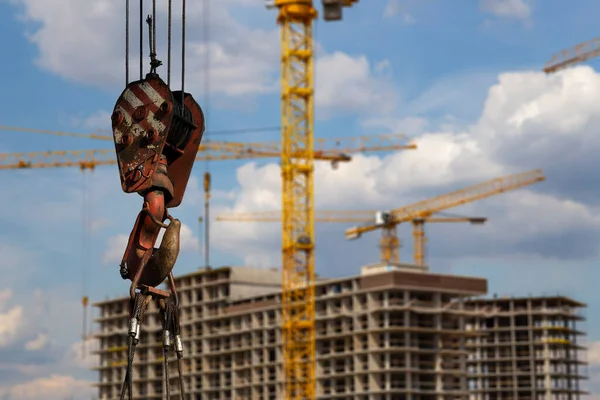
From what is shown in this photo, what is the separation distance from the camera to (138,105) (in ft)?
55.6

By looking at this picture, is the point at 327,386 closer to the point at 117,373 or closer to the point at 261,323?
the point at 261,323

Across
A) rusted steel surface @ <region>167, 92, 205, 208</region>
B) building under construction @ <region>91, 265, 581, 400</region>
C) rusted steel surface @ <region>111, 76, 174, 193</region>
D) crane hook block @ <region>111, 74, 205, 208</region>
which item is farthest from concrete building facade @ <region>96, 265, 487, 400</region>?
rusted steel surface @ <region>111, 76, 174, 193</region>

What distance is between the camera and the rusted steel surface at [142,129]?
1680 cm

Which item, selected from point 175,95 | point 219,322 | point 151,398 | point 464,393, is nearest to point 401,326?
point 464,393

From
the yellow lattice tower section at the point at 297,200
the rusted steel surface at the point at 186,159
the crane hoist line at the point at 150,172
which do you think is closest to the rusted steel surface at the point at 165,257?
the crane hoist line at the point at 150,172

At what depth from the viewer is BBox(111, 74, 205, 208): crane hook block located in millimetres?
16797

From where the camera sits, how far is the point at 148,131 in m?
16.9

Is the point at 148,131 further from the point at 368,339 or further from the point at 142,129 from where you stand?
the point at 368,339

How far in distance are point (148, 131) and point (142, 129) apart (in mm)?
101

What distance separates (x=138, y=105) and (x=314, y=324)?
462ft

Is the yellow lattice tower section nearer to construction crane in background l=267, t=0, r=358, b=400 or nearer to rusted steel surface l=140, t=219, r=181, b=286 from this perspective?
construction crane in background l=267, t=0, r=358, b=400

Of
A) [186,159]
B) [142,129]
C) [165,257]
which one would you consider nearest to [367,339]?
Result: [186,159]

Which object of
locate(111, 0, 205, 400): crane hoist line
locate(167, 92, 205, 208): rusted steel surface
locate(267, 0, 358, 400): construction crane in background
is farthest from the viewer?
locate(267, 0, 358, 400): construction crane in background

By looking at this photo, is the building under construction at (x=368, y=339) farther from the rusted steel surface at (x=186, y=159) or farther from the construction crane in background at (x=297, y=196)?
the rusted steel surface at (x=186, y=159)
